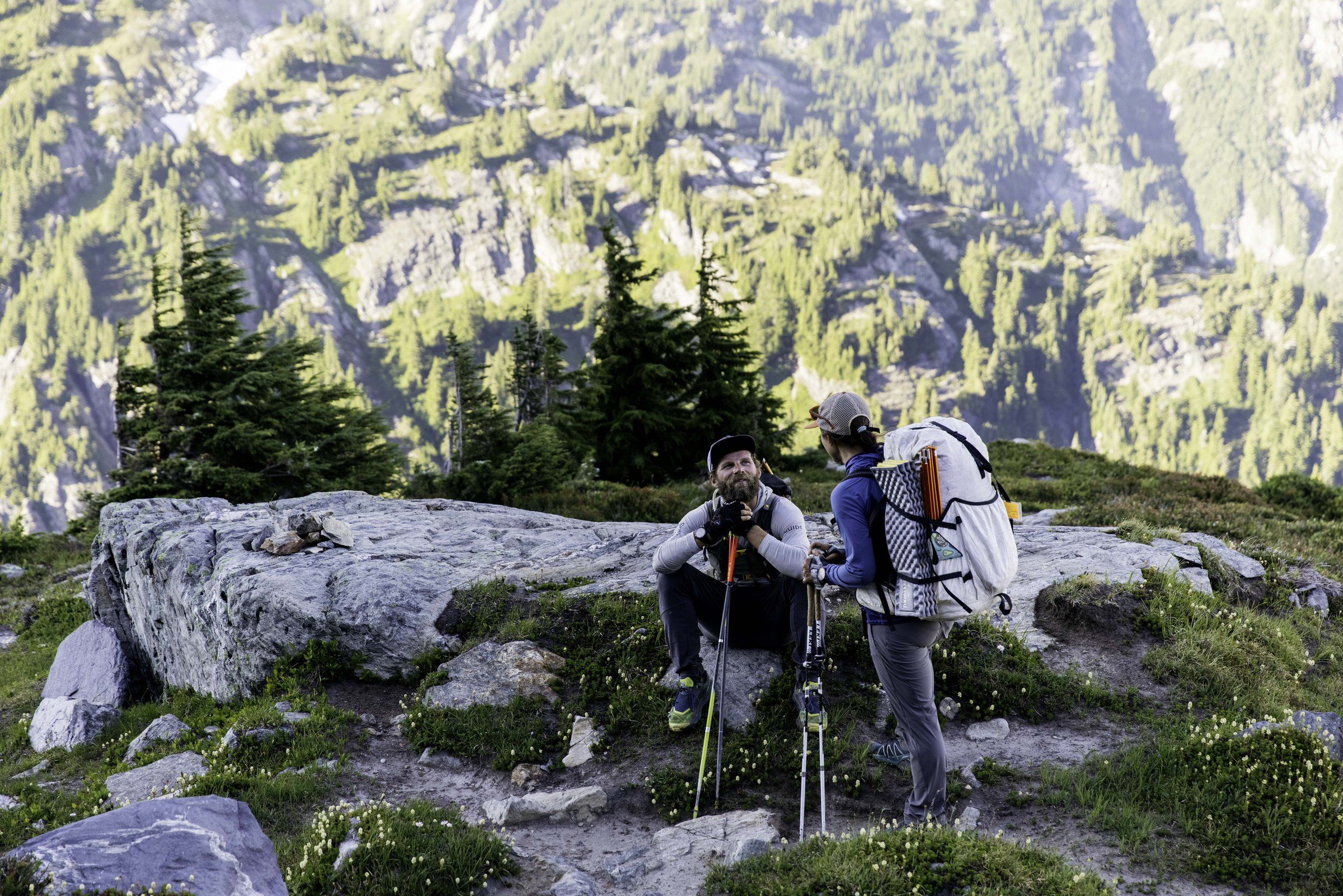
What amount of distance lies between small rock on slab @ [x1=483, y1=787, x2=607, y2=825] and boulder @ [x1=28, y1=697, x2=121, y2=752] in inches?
256

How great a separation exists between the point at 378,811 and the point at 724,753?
126 inches

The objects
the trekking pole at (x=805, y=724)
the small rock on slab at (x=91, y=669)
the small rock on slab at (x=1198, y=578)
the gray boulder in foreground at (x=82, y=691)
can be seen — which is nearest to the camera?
the trekking pole at (x=805, y=724)

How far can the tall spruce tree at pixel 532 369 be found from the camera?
37.4 m

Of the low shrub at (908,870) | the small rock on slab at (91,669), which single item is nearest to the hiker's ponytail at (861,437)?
the low shrub at (908,870)

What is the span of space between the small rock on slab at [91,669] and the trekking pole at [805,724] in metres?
10.2

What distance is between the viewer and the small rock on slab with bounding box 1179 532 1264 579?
33.4 ft

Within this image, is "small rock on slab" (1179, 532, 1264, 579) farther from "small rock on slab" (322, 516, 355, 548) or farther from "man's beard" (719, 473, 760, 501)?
"small rock on slab" (322, 516, 355, 548)

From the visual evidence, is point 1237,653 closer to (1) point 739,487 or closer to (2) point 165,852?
(1) point 739,487

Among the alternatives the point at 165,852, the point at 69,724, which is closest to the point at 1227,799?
the point at 165,852

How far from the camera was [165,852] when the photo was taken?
4.68 meters

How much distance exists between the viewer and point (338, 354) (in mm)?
197250

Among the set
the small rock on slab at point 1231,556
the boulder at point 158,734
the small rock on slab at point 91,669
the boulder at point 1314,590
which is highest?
the small rock on slab at point 1231,556

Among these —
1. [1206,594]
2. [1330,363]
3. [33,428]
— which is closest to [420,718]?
[1206,594]

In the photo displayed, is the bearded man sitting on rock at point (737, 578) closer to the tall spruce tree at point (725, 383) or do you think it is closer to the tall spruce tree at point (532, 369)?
the tall spruce tree at point (725, 383)
